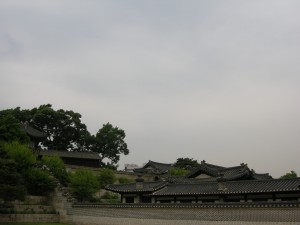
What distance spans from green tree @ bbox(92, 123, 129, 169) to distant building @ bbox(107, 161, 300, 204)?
3422 cm

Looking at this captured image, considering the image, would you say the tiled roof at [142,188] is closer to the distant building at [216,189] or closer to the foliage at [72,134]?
the distant building at [216,189]

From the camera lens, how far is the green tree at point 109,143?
82.6m

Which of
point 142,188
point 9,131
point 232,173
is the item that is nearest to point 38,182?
point 9,131

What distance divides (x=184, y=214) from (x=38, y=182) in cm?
1768

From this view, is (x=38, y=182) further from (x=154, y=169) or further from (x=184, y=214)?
(x=154, y=169)

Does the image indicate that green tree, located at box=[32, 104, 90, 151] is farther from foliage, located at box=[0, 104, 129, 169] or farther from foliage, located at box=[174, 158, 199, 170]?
foliage, located at box=[174, 158, 199, 170]

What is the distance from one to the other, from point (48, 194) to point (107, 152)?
38.6 meters

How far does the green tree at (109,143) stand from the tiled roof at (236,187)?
41.3 m

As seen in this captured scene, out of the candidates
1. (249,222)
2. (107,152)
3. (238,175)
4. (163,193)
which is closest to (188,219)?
(249,222)

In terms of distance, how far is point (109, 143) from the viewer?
8262cm

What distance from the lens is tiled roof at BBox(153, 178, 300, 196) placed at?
32.6 m

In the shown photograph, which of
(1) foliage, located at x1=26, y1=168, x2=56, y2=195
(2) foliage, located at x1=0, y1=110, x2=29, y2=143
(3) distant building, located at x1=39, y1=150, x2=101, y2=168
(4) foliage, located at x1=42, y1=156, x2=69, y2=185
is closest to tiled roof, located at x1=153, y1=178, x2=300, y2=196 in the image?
(1) foliage, located at x1=26, y1=168, x2=56, y2=195

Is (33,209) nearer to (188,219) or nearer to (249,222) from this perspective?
(188,219)

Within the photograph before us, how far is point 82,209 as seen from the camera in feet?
137
